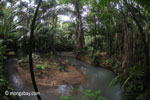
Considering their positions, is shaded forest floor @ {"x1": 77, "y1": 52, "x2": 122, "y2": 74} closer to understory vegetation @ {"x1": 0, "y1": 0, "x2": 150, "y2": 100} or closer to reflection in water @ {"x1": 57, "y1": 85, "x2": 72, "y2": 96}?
understory vegetation @ {"x1": 0, "y1": 0, "x2": 150, "y2": 100}

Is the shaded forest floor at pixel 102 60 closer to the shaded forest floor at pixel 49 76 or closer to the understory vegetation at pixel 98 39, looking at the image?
the understory vegetation at pixel 98 39

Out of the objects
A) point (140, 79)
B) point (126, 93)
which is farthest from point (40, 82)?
point (140, 79)

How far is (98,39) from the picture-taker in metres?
9.37

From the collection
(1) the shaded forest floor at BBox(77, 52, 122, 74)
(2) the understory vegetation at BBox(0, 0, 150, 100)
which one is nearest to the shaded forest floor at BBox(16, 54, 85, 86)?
→ (2) the understory vegetation at BBox(0, 0, 150, 100)

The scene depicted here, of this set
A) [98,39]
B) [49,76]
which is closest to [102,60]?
[98,39]

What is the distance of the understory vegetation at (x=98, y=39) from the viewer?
2855 millimetres

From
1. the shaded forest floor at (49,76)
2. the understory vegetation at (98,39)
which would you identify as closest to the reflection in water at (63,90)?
the shaded forest floor at (49,76)

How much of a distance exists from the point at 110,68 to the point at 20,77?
191 inches

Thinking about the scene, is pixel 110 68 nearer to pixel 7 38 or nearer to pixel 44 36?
pixel 44 36

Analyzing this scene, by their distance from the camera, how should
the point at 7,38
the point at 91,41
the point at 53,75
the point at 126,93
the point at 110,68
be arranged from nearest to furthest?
the point at 126,93, the point at 53,75, the point at 110,68, the point at 7,38, the point at 91,41

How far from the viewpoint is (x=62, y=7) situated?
10.2 meters

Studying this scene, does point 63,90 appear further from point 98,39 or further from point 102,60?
point 98,39

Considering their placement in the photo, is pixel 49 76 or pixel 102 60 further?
pixel 102 60

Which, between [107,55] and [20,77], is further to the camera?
[107,55]
